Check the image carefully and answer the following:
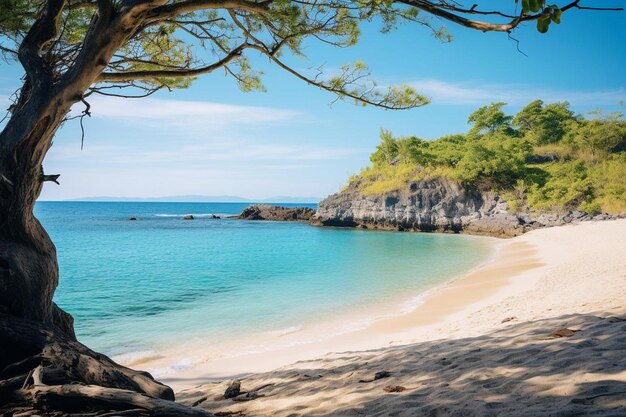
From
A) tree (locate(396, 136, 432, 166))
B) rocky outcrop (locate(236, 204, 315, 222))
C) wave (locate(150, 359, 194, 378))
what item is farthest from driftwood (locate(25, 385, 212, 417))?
rocky outcrop (locate(236, 204, 315, 222))

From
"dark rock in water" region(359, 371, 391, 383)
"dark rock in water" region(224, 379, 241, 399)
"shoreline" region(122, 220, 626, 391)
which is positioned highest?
"dark rock in water" region(359, 371, 391, 383)

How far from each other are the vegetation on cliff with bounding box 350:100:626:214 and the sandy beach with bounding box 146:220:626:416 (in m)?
28.8

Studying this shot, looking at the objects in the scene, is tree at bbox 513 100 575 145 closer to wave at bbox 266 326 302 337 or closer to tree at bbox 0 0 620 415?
wave at bbox 266 326 302 337

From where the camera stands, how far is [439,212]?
39656 mm

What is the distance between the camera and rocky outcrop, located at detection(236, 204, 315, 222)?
6047 cm

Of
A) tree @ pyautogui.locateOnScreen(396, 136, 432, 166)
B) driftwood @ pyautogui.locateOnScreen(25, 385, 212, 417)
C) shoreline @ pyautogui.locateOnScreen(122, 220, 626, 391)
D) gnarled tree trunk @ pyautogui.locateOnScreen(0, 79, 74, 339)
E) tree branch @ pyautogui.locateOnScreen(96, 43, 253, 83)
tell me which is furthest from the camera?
tree @ pyautogui.locateOnScreen(396, 136, 432, 166)

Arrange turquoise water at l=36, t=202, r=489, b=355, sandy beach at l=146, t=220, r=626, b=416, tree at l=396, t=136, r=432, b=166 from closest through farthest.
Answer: sandy beach at l=146, t=220, r=626, b=416 < turquoise water at l=36, t=202, r=489, b=355 < tree at l=396, t=136, r=432, b=166

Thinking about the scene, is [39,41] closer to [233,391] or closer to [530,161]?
[233,391]

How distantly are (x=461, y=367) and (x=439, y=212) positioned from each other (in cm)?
3737

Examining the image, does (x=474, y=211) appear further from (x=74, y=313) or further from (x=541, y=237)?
(x=74, y=313)

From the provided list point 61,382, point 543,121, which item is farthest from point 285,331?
point 543,121

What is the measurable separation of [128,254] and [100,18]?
81.1 feet

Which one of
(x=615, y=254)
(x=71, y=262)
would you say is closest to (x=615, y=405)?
(x=615, y=254)

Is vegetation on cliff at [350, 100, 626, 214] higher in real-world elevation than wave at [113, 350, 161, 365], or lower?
higher
